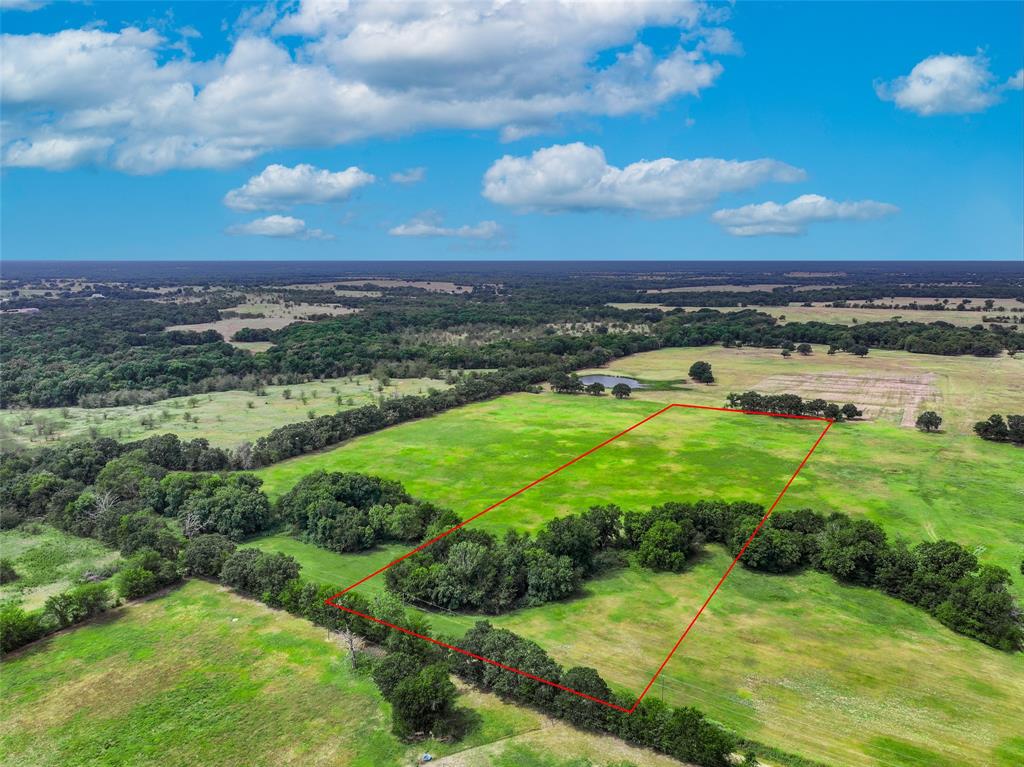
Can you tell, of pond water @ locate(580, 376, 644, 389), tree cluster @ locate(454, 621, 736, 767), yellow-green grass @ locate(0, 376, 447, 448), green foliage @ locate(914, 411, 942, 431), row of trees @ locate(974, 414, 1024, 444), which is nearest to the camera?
tree cluster @ locate(454, 621, 736, 767)

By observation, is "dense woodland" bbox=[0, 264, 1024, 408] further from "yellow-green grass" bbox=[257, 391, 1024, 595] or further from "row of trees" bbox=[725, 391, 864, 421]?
"yellow-green grass" bbox=[257, 391, 1024, 595]

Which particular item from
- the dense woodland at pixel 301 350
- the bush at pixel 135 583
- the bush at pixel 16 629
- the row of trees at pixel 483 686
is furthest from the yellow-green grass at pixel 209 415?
the row of trees at pixel 483 686

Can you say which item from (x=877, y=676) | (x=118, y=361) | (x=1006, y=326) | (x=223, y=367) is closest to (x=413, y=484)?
(x=877, y=676)

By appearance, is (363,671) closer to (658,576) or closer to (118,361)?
(658,576)

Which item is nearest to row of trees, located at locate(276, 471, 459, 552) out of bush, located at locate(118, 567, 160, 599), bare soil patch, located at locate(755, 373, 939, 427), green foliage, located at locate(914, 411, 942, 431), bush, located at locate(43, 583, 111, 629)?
bush, located at locate(118, 567, 160, 599)

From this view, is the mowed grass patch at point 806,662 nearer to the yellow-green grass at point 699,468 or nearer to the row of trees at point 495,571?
the row of trees at point 495,571

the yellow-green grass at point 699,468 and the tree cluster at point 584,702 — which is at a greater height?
the yellow-green grass at point 699,468

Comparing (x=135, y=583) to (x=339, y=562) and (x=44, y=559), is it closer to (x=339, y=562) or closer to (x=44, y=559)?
(x=44, y=559)
